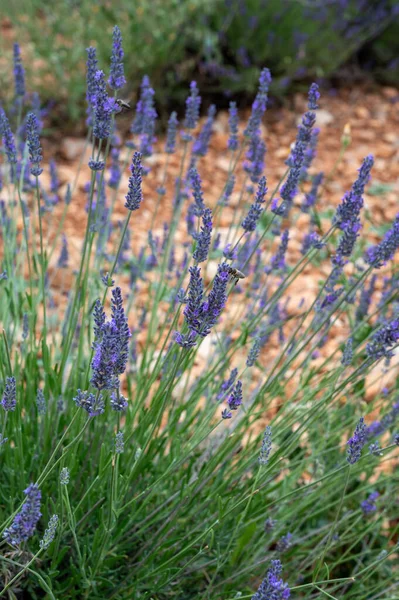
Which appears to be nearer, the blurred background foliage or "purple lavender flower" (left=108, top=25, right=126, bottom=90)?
"purple lavender flower" (left=108, top=25, right=126, bottom=90)

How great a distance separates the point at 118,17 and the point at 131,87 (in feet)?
1.63

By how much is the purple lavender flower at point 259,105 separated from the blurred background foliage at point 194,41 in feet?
9.29

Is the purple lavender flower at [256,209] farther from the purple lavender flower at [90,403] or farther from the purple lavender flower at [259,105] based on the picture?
the purple lavender flower at [90,403]

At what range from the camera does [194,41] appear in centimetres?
516

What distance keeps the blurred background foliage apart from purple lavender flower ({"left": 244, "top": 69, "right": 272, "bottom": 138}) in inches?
112

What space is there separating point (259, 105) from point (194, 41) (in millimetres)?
3293

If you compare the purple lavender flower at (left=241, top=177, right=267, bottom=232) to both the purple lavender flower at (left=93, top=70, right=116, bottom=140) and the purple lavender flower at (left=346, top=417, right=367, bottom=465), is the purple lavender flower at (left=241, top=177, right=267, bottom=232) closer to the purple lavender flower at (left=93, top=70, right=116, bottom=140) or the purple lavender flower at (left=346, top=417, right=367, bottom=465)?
the purple lavender flower at (left=93, top=70, right=116, bottom=140)

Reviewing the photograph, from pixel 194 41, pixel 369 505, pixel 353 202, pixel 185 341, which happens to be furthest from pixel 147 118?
pixel 194 41

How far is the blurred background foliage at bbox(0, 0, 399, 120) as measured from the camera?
4.88m

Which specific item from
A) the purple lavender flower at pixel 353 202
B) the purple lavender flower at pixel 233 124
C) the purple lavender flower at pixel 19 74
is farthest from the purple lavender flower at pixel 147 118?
Result: the purple lavender flower at pixel 353 202

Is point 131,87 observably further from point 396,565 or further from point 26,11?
point 396,565

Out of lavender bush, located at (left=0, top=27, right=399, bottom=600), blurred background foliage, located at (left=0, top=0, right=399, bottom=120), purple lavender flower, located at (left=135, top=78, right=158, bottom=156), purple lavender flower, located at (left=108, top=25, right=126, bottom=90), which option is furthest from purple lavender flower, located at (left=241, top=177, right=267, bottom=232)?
blurred background foliage, located at (left=0, top=0, right=399, bottom=120)

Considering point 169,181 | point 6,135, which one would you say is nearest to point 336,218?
point 6,135

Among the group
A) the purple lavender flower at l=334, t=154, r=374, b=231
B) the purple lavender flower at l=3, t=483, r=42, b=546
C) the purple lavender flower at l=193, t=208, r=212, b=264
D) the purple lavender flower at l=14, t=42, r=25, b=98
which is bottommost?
the purple lavender flower at l=3, t=483, r=42, b=546
